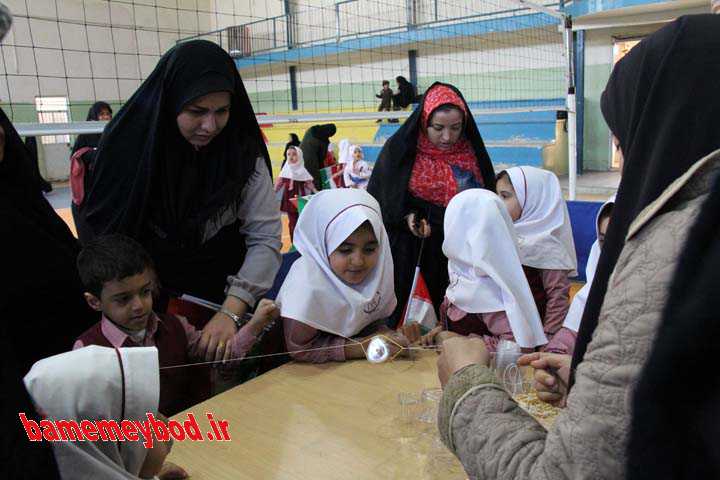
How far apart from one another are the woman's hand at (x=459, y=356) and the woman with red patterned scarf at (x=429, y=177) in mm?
2031

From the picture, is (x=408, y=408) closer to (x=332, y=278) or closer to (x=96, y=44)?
(x=332, y=278)

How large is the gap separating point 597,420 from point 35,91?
53.2 ft

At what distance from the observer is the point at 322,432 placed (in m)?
Answer: 1.42

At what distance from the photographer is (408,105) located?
38.9ft

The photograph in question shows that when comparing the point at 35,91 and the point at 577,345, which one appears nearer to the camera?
the point at 577,345

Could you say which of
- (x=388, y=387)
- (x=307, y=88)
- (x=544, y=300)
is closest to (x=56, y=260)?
(x=388, y=387)

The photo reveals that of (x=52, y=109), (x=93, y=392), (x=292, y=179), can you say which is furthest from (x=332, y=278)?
(x=52, y=109)

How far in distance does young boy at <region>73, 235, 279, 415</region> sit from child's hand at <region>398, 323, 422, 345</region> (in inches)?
17.8

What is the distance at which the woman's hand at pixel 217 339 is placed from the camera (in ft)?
6.09

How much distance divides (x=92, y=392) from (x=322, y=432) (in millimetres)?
679

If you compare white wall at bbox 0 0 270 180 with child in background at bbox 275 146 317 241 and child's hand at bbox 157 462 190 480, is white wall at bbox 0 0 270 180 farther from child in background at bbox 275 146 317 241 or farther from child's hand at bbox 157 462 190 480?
child's hand at bbox 157 462 190 480

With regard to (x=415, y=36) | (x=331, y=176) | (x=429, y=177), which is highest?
(x=415, y=36)

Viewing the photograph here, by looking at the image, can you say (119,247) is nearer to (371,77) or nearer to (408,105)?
(408,105)

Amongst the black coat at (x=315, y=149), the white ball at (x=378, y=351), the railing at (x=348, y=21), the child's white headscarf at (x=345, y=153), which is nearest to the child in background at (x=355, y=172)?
the child's white headscarf at (x=345, y=153)
